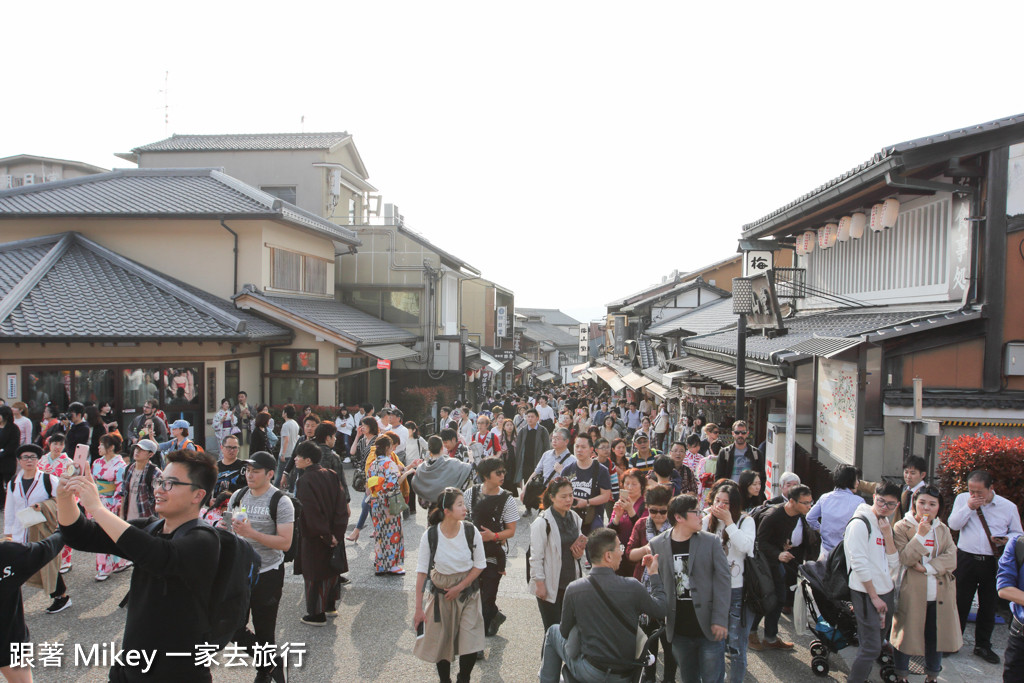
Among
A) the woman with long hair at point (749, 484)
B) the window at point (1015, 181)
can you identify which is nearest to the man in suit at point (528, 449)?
the woman with long hair at point (749, 484)

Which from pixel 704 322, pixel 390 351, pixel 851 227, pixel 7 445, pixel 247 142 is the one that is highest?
pixel 247 142

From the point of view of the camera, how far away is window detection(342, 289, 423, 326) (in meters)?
26.0

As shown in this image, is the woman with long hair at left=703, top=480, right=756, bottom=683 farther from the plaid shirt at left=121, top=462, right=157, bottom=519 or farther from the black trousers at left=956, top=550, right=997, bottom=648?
the plaid shirt at left=121, top=462, right=157, bottom=519

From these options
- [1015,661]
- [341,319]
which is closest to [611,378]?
[341,319]

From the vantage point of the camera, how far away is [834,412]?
8977 millimetres

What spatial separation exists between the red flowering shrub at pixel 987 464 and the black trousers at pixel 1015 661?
273cm

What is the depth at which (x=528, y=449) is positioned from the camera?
1128 cm

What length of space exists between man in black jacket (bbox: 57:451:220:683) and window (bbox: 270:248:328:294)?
1723 cm

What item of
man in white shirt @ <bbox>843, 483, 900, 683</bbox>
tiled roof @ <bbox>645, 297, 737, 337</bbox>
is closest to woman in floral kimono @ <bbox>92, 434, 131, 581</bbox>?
man in white shirt @ <bbox>843, 483, 900, 683</bbox>

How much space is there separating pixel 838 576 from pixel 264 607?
4.71 metres

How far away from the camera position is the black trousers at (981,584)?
648 cm

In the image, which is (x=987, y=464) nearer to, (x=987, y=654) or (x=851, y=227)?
(x=987, y=654)

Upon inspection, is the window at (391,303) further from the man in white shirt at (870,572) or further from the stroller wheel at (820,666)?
the man in white shirt at (870,572)

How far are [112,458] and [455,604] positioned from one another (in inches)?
217
